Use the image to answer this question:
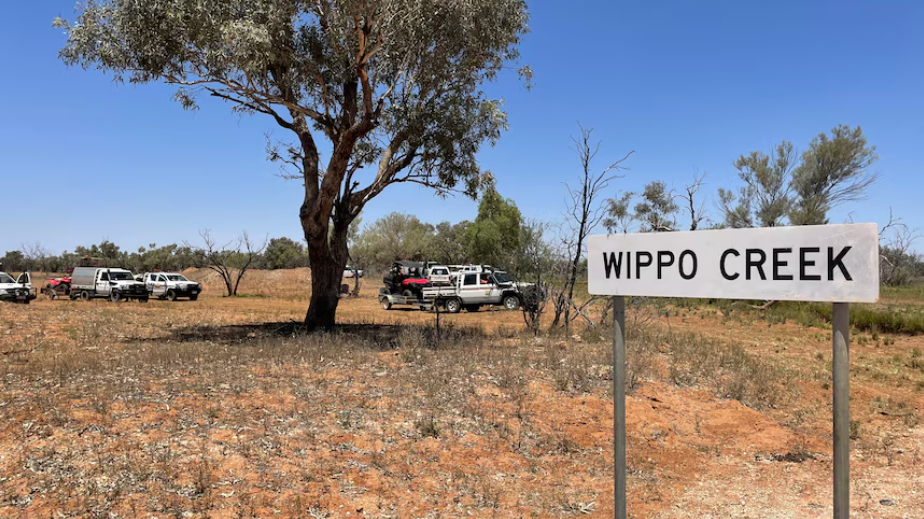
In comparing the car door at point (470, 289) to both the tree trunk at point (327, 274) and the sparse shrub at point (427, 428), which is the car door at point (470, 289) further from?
the sparse shrub at point (427, 428)

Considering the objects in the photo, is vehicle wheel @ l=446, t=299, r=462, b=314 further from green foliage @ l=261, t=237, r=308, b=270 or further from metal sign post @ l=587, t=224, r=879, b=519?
green foliage @ l=261, t=237, r=308, b=270

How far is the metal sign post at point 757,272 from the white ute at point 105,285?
31857 mm

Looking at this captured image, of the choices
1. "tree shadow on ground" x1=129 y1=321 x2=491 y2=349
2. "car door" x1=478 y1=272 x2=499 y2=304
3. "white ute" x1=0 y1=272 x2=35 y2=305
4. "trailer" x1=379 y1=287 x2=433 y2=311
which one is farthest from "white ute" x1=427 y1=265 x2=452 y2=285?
"white ute" x1=0 y1=272 x2=35 y2=305

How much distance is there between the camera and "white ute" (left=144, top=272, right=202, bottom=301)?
32.2 m

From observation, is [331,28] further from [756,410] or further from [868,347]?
[868,347]

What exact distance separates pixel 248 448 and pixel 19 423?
2571 mm

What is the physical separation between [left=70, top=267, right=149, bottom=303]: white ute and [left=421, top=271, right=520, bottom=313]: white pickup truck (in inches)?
639

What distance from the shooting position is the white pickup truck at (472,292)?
2481cm

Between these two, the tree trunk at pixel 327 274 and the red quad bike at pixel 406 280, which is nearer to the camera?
the tree trunk at pixel 327 274

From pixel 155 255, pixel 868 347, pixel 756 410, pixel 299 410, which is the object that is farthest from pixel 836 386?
pixel 155 255

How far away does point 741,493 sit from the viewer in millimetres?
5188

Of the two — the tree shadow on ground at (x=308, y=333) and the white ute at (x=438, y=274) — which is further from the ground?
the white ute at (x=438, y=274)

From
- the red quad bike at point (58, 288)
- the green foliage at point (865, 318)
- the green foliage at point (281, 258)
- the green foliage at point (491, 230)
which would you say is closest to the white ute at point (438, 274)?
the green foliage at point (865, 318)

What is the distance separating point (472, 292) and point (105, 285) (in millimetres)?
19729
